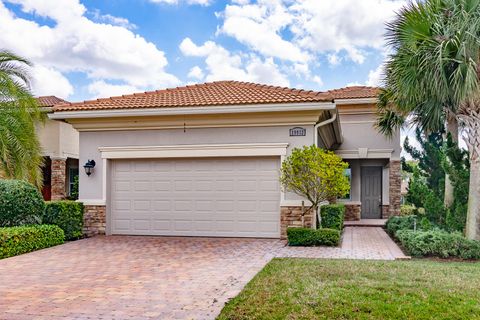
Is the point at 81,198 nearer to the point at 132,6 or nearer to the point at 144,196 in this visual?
the point at 144,196

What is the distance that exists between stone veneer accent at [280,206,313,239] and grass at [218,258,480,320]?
3575 mm

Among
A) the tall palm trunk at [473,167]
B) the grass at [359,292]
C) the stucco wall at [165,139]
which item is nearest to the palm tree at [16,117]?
the stucco wall at [165,139]

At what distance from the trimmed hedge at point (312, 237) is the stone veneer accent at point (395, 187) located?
29.2ft

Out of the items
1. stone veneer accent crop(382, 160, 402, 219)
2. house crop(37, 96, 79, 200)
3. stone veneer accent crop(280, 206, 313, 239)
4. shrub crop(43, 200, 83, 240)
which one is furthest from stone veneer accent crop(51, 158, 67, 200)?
stone veneer accent crop(382, 160, 402, 219)

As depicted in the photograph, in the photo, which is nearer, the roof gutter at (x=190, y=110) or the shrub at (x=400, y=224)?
the roof gutter at (x=190, y=110)

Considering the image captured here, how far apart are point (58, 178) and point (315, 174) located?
1391 cm

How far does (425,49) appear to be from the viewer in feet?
32.6

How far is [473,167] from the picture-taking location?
1020cm

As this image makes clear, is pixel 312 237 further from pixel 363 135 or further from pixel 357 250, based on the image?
pixel 363 135

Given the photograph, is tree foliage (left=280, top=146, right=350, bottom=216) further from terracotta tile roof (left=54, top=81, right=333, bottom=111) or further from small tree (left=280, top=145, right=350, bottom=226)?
terracotta tile roof (left=54, top=81, right=333, bottom=111)

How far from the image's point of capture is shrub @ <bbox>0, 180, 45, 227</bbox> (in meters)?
10.7

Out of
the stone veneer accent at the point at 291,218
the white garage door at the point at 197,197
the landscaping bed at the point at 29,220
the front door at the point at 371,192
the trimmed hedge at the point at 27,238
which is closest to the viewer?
the trimmed hedge at the point at 27,238

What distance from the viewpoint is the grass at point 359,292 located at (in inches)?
202

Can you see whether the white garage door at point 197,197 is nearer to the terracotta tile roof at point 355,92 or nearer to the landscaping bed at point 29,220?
the landscaping bed at point 29,220
